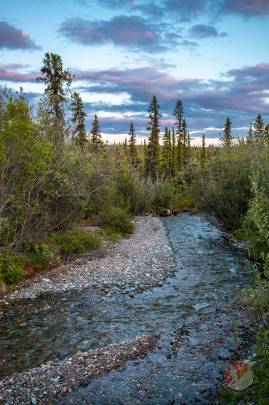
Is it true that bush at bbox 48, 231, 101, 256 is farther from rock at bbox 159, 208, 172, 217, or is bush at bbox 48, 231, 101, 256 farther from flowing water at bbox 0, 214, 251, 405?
rock at bbox 159, 208, 172, 217

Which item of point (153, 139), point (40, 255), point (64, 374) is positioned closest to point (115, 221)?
point (40, 255)

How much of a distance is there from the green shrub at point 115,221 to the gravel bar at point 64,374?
16850 millimetres

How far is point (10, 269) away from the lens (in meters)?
16.2

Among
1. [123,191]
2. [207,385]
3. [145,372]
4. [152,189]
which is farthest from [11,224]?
[152,189]

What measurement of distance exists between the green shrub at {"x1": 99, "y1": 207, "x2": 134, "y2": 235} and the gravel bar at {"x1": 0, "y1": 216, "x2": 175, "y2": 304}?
354cm

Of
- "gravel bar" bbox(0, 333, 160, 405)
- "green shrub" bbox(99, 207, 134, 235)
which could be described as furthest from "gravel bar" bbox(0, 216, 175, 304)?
"gravel bar" bbox(0, 333, 160, 405)

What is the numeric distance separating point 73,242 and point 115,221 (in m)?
7.74

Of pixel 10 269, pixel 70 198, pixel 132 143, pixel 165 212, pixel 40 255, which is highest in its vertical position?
pixel 132 143

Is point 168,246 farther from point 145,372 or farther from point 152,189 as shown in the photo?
point 152,189

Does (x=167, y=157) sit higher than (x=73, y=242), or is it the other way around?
(x=167, y=157)

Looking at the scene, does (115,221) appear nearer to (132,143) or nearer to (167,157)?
(167,157)

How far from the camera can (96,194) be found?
2856 centimetres

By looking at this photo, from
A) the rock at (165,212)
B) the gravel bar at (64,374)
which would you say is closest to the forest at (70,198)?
the gravel bar at (64,374)

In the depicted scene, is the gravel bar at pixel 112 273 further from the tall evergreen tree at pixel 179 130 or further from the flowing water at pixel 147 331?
the tall evergreen tree at pixel 179 130
